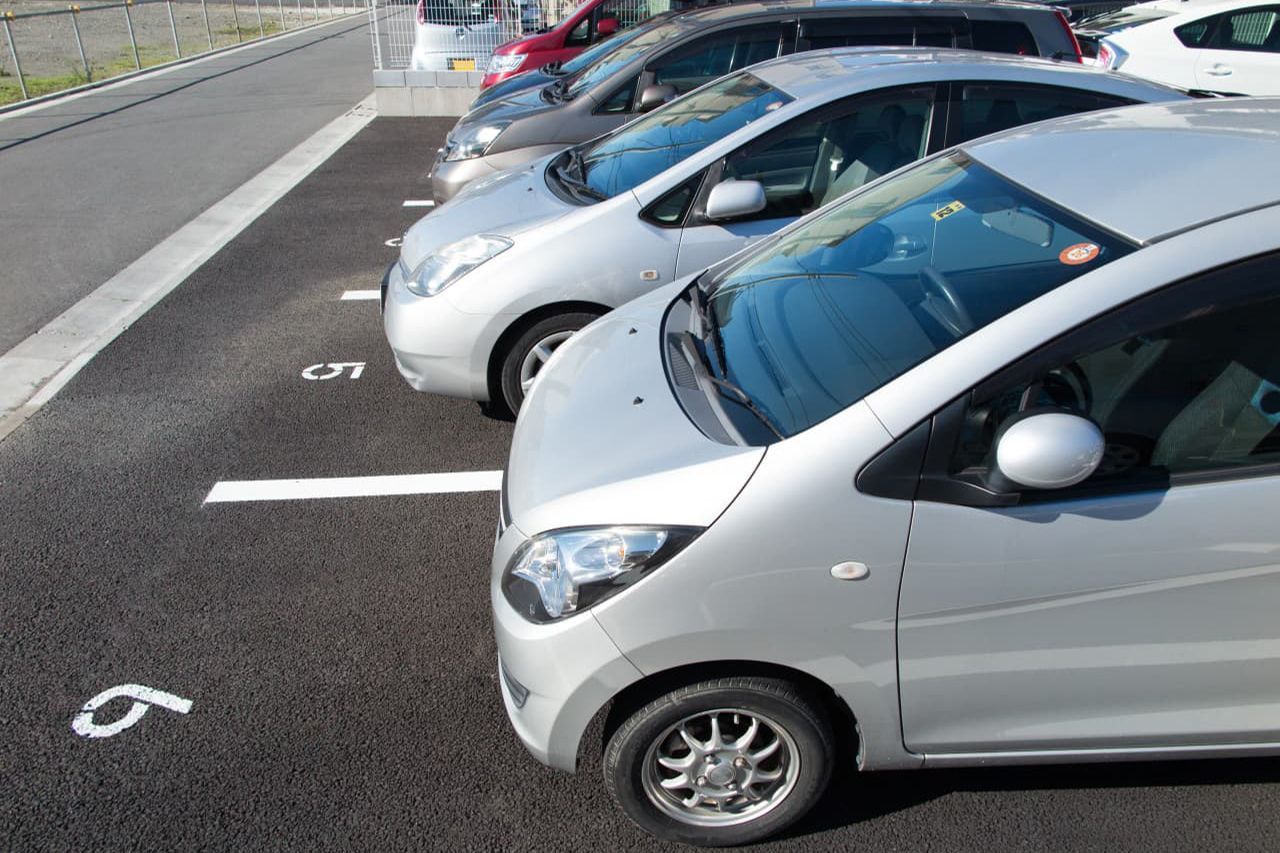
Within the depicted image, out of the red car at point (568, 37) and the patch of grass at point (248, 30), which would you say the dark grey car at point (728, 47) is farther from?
the patch of grass at point (248, 30)

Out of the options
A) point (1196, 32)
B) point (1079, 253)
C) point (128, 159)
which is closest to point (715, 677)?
point (1079, 253)

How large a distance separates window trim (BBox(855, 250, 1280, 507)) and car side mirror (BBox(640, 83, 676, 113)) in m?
5.30

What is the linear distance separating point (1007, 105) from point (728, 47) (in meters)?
3.31

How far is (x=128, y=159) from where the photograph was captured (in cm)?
1127

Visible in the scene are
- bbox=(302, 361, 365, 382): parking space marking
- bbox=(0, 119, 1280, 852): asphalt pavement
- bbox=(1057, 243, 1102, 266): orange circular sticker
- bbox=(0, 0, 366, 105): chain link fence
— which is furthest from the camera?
bbox=(0, 0, 366, 105): chain link fence

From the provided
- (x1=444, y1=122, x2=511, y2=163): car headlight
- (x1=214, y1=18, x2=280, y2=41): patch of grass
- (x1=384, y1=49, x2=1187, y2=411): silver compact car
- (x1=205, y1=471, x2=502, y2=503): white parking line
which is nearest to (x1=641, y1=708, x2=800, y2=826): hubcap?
(x1=205, y1=471, x2=502, y2=503): white parking line

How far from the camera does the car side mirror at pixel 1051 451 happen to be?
213cm

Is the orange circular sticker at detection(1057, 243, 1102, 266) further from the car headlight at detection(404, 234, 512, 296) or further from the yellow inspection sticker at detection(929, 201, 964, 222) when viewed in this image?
the car headlight at detection(404, 234, 512, 296)

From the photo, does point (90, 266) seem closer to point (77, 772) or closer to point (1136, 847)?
point (77, 772)

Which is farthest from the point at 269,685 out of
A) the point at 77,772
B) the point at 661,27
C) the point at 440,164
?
the point at 661,27

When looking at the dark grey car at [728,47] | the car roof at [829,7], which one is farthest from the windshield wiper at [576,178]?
the car roof at [829,7]

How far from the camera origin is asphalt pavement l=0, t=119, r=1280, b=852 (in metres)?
2.70

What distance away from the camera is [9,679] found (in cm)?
324

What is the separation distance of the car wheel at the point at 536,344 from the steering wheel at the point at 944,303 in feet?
7.15
